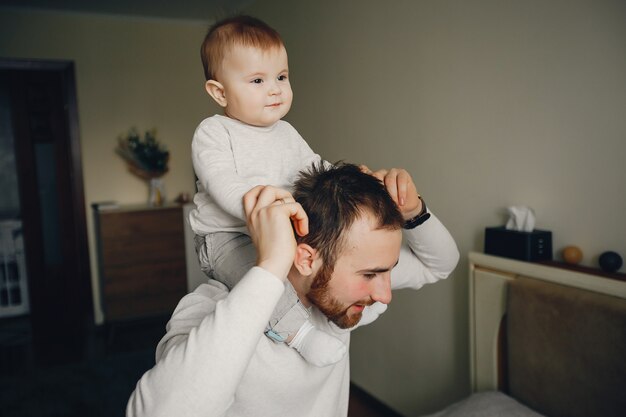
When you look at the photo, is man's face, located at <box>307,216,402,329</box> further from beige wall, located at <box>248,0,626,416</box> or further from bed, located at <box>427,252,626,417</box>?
beige wall, located at <box>248,0,626,416</box>

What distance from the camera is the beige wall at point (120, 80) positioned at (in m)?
4.11

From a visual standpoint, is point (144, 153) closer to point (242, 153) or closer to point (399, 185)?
point (242, 153)

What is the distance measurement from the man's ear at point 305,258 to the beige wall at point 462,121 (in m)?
1.13

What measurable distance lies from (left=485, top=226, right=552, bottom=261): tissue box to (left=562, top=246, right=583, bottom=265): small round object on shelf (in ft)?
0.26

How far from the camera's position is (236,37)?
965 millimetres

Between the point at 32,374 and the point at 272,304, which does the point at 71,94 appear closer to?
the point at 32,374

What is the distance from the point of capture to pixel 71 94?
13.8 feet

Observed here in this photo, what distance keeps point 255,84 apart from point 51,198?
4316 mm

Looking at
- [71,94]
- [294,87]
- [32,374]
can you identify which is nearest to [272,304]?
[294,87]

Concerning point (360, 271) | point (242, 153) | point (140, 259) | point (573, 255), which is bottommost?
point (140, 259)

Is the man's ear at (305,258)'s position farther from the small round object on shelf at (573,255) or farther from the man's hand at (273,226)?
the small round object on shelf at (573,255)

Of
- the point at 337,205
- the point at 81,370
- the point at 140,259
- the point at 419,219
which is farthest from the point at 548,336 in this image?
the point at 140,259

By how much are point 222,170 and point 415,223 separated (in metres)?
0.54

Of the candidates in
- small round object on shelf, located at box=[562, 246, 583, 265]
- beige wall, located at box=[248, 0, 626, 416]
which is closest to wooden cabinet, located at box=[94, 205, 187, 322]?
beige wall, located at box=[248, 0, 626, 416]
